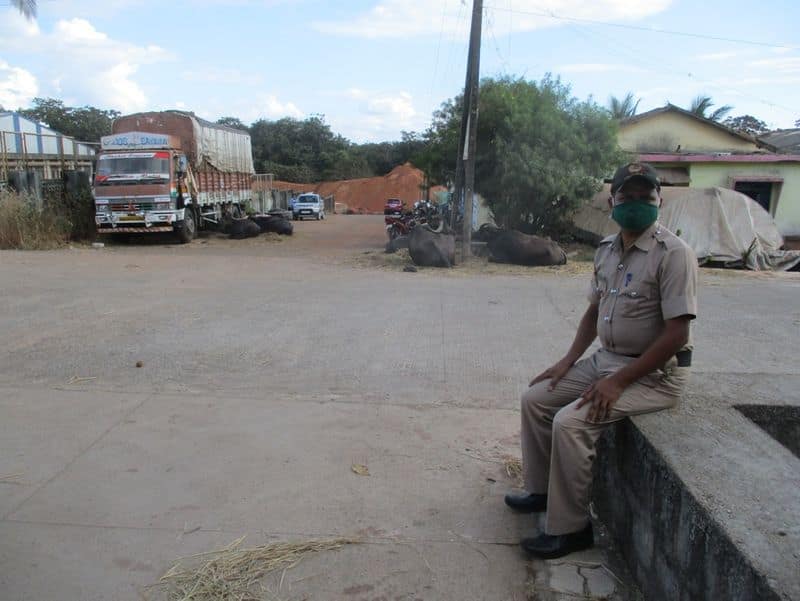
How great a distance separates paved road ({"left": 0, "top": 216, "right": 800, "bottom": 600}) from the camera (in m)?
3.18

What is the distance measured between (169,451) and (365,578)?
6.14 feet

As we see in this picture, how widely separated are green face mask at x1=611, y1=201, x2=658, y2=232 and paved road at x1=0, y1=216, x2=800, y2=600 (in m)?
1.66

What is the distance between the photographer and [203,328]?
7.90 m

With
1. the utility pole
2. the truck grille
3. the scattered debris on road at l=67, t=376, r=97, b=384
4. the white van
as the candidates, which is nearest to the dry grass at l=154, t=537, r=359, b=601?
the scattered debris on road at l=67, t=376, r=97, b=384

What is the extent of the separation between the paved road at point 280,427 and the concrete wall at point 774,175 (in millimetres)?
12467

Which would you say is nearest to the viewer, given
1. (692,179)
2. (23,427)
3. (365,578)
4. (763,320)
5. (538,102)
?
(365,578)

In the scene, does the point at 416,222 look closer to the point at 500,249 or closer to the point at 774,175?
the point at 500,249

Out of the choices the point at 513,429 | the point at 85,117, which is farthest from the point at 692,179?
the point at 85,117

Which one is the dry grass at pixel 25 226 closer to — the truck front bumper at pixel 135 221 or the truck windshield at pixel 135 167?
the truck front bumper at pixel 135 221

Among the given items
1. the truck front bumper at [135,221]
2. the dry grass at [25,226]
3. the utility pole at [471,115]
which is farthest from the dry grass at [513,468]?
the truck front bumper at [135,221]

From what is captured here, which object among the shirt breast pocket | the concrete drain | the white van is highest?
the shirt breast pocket

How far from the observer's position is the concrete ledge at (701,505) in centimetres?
212

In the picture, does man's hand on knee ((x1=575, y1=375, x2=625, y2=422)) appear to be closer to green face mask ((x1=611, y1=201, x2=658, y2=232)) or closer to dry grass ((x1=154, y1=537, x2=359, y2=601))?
green face mask ((x1=611, y1=201, x2=658, y2=232))

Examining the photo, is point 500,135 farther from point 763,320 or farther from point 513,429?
point 513,429
